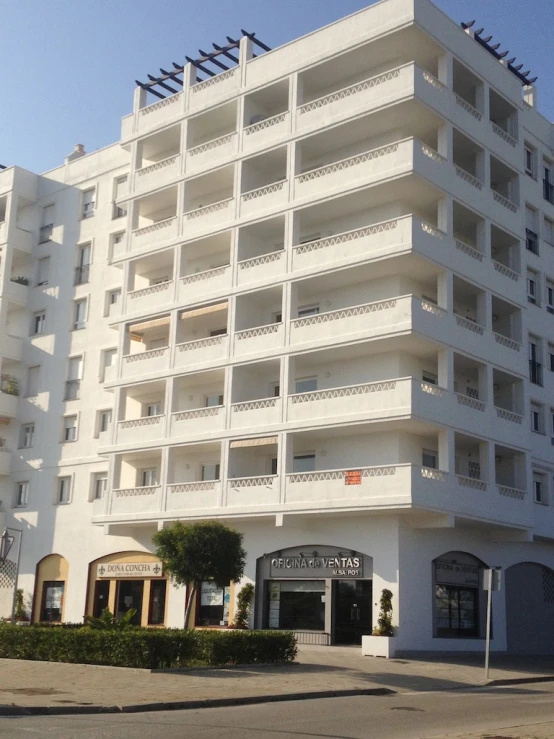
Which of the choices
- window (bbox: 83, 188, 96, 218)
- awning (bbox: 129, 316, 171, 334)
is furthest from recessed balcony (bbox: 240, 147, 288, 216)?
window (bbox: 83, 188, 96, 218)

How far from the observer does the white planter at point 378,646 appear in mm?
30203

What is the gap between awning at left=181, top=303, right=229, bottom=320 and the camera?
122 feet

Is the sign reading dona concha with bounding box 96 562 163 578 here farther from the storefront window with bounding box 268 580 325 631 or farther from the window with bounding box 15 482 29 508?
the window with bounding box 15 482 29 508

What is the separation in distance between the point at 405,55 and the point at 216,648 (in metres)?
23.7

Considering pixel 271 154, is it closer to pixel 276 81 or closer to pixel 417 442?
pixel 276 81

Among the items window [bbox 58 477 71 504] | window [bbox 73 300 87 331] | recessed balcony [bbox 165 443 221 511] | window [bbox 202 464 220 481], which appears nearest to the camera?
recessed balcony [bbox 165 443 221 511]

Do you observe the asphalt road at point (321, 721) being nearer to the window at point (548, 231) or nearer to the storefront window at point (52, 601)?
the storefront window at point (52, 601)

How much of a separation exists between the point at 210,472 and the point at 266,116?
15.4m

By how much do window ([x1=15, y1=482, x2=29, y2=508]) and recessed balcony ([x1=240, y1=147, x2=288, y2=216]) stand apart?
17.5 metres

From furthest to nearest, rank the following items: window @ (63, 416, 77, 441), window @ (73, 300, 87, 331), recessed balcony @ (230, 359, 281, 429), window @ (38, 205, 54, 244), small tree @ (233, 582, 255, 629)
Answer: window @ (38, 205, 54, 244) < window @ (73, 300, 87, 331) < window @ (63, 416, 77, 441) < recessed balcony @ (230, 359, 281, 429) < small tree @ (233, 582, 255, 629)

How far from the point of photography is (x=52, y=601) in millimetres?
42250

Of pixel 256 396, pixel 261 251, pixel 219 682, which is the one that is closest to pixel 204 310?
pixel 261 251

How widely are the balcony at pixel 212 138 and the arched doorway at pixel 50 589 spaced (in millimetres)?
18719

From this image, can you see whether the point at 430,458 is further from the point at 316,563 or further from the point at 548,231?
the point at 548,231
